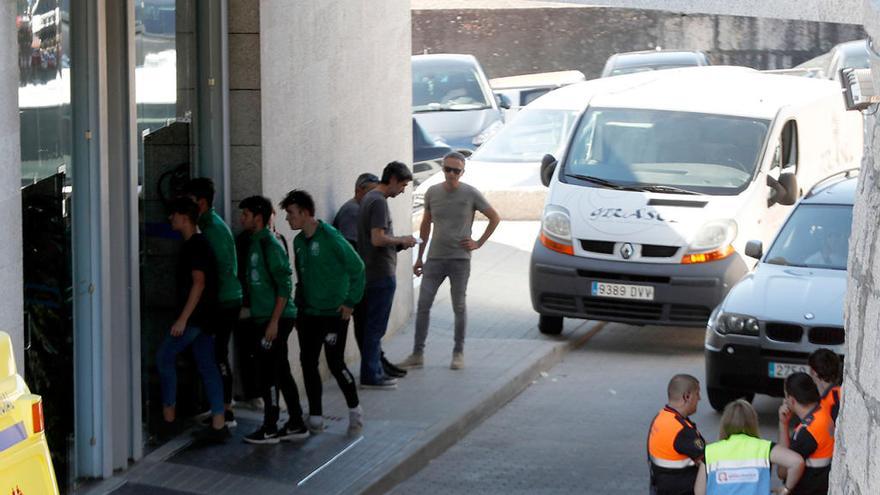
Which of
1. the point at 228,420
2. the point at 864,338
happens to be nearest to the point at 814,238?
the point at 228,420

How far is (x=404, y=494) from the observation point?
1023 cm

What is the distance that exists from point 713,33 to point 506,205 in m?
21.0

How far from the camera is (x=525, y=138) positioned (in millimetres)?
22250

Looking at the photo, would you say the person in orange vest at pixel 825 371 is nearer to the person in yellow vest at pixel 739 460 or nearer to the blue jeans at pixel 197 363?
the person in yellow vest at pixel 739 460

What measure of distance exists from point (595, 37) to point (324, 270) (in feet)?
103

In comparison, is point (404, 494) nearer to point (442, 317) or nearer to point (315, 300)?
point (315, 300)

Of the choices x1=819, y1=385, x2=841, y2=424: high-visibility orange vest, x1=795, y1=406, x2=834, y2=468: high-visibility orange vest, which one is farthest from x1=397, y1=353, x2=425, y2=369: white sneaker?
x1=795, y1=406, x2=834, y2=468: high-visibility orange vest

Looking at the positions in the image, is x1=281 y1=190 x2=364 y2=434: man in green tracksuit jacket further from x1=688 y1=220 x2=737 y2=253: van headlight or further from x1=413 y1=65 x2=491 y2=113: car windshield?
x1=413 y1=65 x2=491 y2=113: car windshield

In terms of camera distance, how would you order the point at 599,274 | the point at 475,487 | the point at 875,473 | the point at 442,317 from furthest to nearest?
1. the point at 442,317
2. the point at 599,274
3. the point at 475,487
4. the point at 875,473

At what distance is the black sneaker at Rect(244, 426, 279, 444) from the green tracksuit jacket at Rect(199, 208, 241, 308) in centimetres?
90

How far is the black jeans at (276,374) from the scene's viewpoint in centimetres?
1064

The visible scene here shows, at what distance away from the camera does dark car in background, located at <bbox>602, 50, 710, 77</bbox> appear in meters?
31.2

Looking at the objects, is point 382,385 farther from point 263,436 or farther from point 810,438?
point 810,438

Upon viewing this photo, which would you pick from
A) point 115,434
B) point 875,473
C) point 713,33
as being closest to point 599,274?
point 115,434
